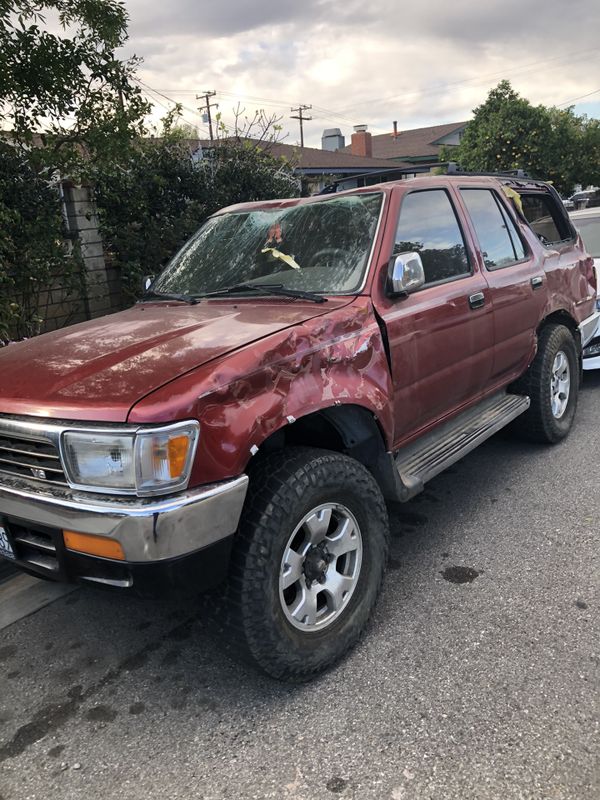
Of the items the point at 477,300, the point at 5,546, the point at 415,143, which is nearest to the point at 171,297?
the point at 5,546

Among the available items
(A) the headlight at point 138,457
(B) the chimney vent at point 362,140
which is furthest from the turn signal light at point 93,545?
(B) the chimney vent at point 362,140

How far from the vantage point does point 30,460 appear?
7.79ft

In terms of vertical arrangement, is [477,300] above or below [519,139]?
below

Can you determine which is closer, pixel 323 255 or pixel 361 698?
pixel 361 698

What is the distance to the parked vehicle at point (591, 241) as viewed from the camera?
20.4ft

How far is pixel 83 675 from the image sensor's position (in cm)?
275

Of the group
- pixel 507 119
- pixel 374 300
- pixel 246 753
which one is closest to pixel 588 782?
pixel 246 753

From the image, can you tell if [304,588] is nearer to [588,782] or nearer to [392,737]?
[392,737]

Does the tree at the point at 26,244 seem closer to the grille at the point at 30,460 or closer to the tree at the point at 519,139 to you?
the grille at the point at 30,460

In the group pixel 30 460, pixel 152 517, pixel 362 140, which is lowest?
pixel 152 517

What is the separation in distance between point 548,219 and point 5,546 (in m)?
4.90

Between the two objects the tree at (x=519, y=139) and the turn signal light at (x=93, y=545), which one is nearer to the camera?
the turn signal light at (x=93, y=545)

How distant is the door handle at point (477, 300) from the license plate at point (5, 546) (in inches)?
106

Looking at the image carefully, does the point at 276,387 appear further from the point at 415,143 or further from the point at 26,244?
the point at 415,143
